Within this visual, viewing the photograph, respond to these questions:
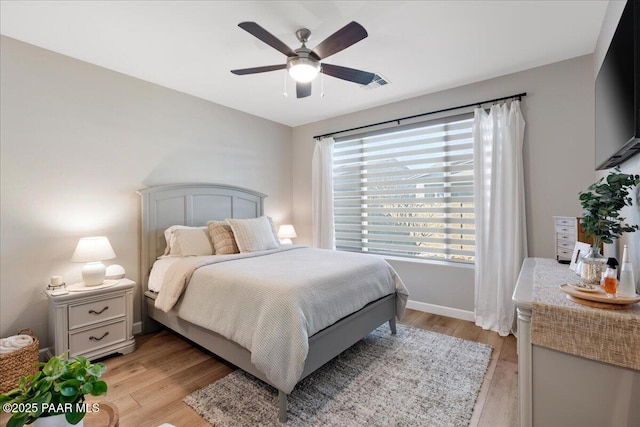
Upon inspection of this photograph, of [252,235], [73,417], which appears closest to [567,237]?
[252,235]

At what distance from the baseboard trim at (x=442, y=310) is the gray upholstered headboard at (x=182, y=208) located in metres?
2.55

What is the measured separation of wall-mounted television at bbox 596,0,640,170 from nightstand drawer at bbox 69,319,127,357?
3.64 metres

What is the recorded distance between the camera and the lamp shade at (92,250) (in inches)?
93.4

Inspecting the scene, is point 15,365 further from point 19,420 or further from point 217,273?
point 19,420

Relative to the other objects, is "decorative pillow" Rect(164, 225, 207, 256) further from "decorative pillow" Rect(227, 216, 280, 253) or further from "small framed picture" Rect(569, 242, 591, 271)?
"small framed picture" Rect(569, 242, 591, 271)

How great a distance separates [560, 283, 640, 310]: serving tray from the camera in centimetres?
116

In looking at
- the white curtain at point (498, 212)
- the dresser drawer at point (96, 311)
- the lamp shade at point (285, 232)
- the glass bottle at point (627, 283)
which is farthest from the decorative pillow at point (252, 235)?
the glass bottle at point (627, 283)

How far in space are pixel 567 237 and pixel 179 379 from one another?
3.25m

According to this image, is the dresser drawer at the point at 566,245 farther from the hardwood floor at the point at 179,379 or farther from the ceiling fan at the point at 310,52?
the ceiling fan at the point at 310,52

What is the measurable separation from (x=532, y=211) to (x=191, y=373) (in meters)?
3.47

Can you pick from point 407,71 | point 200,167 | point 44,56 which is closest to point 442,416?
point 407,71

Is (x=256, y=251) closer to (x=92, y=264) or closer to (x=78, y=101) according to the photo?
(x=92, y=264)

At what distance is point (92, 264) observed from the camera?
2.50m

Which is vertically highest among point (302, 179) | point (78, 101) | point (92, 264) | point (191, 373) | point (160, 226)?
point (78, 101)
